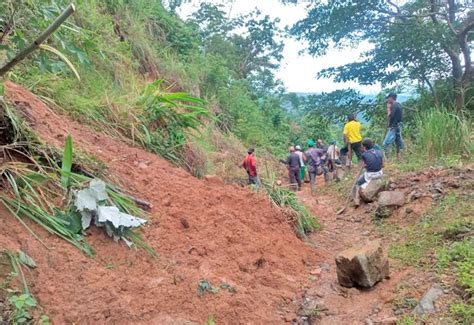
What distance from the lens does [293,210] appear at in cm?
521

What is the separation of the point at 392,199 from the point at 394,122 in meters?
2.44

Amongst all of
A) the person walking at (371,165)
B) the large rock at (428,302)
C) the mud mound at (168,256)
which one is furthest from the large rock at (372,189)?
the large rock at (428,302)

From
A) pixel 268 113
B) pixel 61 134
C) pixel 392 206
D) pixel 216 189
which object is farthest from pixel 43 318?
pixel 268 113

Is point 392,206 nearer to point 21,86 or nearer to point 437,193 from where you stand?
point 437,193

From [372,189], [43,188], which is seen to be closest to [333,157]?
[372,189]

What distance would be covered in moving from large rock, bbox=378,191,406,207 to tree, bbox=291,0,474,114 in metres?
4.38

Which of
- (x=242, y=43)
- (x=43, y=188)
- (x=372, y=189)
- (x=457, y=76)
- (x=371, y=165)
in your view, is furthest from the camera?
(x=242, y=43)

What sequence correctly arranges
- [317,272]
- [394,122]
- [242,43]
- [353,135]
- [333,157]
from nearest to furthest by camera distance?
1. [317,272]
2. [394,122]
3. [353,135]
4. [333,157]
5. [242,43]

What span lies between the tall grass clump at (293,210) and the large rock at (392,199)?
919 mm

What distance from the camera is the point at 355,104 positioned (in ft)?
37.4

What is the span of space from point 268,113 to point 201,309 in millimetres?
15715

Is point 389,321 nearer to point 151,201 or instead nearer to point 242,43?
point 151,201

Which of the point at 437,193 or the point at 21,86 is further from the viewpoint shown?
the point at 437,193

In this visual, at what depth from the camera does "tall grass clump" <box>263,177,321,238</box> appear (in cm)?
505
